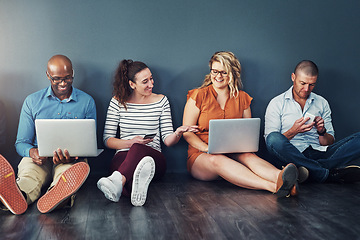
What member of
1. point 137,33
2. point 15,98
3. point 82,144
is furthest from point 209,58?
point 15,98

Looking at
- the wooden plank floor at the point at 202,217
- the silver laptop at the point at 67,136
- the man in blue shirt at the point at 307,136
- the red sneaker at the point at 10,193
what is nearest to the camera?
the wooden plank floor at the point at 202,217

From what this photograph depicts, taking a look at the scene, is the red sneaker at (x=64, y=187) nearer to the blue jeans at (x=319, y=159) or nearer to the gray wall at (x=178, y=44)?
the gray wall at (x=178, y=44)

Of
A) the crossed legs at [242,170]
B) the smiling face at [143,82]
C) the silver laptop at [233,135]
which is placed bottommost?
the crossed legs at [242,170]

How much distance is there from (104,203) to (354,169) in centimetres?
200

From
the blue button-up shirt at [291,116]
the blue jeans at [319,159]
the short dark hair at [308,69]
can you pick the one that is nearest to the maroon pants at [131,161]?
the blue jeans at [319,159]

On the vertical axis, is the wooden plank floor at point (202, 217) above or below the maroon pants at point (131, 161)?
below

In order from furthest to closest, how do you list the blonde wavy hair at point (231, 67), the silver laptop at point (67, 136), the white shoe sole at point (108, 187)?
the blonde wavy hair at point (231, 67) < the silver laptop at point (67, 136) < the white shoe sole at point (108, 187)

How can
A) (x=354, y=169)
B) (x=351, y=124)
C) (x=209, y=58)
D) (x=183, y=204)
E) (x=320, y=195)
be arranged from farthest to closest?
(x=351, y=124) → (x=209, y=58) → (x=354, y=169) → (x=320, y=195) → (x=183, y=204)

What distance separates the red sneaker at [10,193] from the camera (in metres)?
2.10

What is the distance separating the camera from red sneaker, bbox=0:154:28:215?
6.88 ft

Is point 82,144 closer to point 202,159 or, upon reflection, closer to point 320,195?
point 202,159

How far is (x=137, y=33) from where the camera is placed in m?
3.29

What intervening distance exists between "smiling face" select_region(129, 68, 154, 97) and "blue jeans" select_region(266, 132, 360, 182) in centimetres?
112

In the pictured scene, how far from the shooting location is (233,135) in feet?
8.73
